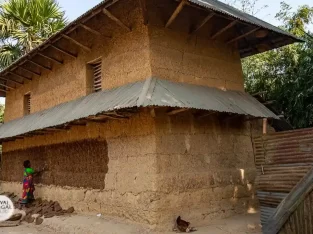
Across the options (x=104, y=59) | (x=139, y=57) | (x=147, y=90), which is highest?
(x=104, y=59)

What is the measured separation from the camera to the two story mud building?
20.1 feet

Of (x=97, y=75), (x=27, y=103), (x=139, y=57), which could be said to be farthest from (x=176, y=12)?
(x=27, y=103)

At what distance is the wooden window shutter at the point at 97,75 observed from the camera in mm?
8086

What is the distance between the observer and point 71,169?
827 centimetres

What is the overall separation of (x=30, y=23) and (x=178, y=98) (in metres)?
9.87

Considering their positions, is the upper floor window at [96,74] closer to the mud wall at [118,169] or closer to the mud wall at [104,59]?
the mud wall at [104,59]

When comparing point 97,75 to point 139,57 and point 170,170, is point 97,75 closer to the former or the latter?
point 139,57

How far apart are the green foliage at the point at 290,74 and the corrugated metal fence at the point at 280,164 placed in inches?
255

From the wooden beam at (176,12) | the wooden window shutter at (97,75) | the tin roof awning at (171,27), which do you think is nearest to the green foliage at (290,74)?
the tin roof awning at (171,27)

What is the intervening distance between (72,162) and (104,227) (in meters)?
2.56

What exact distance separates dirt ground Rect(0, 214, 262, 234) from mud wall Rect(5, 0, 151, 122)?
3024 millimetres

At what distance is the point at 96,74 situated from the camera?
27.2 feet

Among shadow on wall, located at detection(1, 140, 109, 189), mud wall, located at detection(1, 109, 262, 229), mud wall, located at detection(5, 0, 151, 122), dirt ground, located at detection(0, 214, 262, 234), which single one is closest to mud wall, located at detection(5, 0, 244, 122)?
mud wall, located at detection(5, 0, 151, 122)

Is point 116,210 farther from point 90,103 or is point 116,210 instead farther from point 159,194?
point 90,103
